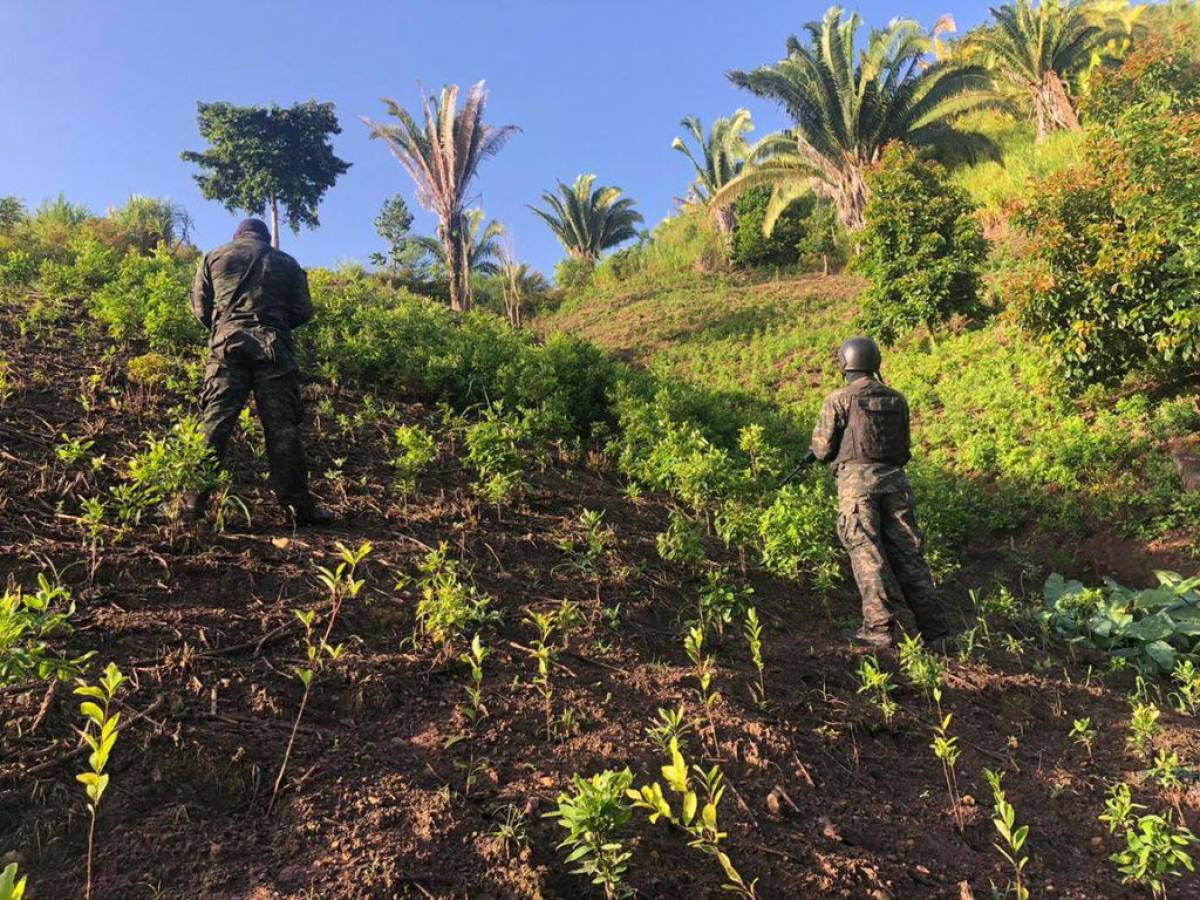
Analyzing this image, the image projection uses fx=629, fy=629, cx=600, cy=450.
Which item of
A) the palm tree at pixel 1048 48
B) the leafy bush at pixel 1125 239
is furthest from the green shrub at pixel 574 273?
the leafy bush at pixel 1125 239

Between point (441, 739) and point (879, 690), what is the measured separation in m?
2.03

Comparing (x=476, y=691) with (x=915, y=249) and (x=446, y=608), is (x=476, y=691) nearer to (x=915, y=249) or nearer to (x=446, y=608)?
(x=446, y=608)

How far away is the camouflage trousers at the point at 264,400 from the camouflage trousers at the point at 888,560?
3.35 meters

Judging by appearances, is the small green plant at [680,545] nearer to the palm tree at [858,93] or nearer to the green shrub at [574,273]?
the palm tree at [858,93]

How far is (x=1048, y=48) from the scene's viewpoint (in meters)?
17.2

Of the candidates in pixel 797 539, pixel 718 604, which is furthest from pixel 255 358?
pixel 797 539

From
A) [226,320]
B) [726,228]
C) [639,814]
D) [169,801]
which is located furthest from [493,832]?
[726,228]

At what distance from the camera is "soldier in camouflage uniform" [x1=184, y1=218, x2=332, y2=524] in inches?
145

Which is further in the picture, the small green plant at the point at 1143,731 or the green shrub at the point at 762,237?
the green shrub at the point at 762,237

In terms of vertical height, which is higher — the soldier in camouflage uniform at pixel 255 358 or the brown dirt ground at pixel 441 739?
the soldier in camouflage uniform at pixel 255 358

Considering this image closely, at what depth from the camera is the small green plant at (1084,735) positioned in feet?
8.64

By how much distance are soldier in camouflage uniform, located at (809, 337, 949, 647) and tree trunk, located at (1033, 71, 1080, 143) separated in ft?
61.6

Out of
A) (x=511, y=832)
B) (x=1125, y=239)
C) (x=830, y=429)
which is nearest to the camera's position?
(x=511, y=832)

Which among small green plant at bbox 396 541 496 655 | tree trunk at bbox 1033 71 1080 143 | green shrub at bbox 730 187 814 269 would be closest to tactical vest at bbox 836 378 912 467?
small green plant at bbox 396 541 496 655
